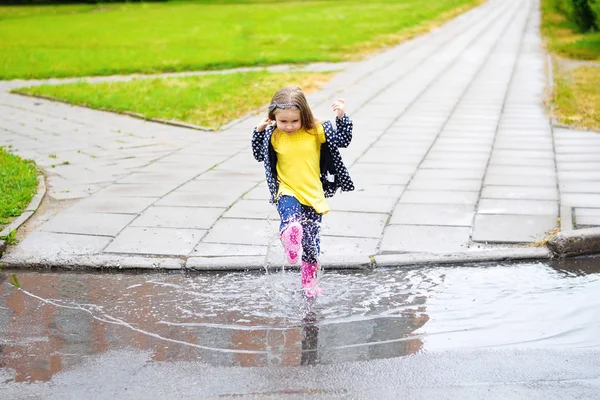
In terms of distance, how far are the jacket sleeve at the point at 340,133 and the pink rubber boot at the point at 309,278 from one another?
843 millimetres

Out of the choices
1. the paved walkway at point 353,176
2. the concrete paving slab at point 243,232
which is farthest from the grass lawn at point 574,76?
the concrete paving slab at point 243,232

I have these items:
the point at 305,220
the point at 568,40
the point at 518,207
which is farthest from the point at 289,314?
the point at 568,40

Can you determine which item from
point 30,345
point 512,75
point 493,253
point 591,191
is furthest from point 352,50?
point 30,345

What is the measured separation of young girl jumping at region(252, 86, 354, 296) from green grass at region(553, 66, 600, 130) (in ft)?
24.5

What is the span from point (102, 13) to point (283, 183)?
4123 centimetres

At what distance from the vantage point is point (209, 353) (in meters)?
4.66

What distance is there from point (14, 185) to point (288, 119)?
452 centimetres

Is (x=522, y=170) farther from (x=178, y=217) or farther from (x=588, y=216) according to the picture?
(x=178, y=217)

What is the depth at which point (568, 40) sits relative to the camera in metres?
25.6

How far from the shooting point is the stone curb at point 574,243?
248 inches

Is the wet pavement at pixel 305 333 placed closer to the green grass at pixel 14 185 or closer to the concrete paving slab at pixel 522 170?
the green grass at pixel 14 185

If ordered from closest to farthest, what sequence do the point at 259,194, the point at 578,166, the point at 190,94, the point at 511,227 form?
A: 1. the point at 511,227
2. the point at 259,194
3. the point at 578,166
4. the point at 190,94

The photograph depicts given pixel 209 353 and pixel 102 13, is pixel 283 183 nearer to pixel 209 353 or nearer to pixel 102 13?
pixel 209 353

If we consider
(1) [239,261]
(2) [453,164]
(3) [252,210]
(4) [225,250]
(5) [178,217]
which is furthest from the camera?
(2) [453,164]
